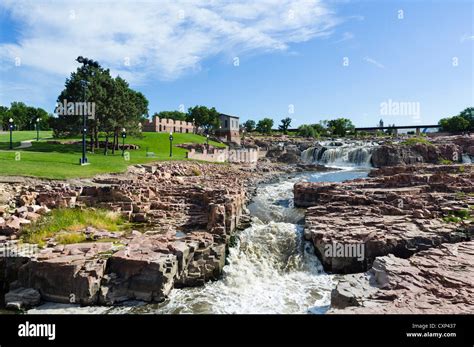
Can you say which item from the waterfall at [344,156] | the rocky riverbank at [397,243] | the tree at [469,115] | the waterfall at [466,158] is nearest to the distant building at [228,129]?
the waterfall at [344,156]

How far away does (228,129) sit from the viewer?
83000 mm

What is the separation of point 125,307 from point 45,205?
8.54 m

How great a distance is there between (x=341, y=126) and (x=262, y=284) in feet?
361

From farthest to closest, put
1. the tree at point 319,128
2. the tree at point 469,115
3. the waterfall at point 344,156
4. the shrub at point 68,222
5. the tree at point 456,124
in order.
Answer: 1. the tree at point 319,128
2. the tree at point 469,115
3. the tree at point 456,124
4. the waterfall at point 344,156
5. the shrub at point 68,222

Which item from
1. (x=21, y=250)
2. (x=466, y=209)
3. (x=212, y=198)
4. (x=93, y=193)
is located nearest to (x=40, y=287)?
(x=21, y=250)

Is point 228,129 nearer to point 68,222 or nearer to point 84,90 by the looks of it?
point 84,90

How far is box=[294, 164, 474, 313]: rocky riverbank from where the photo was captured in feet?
28.2

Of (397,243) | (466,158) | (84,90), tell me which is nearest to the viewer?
(397,243)

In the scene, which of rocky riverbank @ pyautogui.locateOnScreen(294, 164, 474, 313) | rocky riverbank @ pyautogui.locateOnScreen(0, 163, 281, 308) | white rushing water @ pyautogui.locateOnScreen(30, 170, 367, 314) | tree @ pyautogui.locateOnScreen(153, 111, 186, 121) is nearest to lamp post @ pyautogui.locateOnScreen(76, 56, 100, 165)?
rocky riverbank @ pyautogui.locateOnScreen(0, 163, 281, 308)

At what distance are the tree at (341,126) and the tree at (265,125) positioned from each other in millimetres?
23381

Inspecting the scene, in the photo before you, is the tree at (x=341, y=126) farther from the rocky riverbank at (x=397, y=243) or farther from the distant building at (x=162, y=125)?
the rocky riverbank at (x=397, y=243)

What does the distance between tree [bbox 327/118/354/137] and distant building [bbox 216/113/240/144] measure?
44669 millimetres

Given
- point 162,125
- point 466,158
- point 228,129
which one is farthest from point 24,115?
point 466,158

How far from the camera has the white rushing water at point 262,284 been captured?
10.3 m
